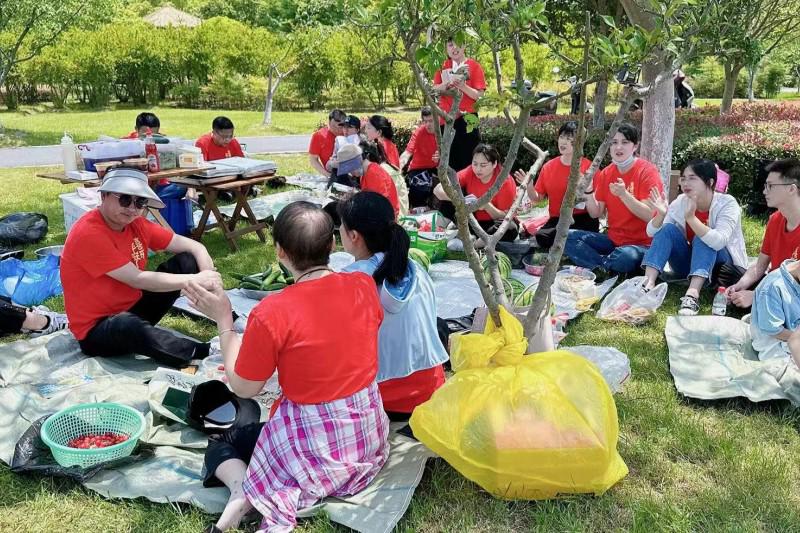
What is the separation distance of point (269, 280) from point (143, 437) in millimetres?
2105

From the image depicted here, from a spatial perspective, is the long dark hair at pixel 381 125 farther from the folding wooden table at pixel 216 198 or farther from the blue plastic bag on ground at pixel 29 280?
the blue plastic bag on ground at pixel 29 280

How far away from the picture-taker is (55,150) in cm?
1259

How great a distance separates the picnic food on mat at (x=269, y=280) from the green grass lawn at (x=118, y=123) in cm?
901

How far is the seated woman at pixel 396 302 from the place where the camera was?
115 inches

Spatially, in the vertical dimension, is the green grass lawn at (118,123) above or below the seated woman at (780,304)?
above

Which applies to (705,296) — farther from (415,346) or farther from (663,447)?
(415,346)

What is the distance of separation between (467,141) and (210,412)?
5.25 m

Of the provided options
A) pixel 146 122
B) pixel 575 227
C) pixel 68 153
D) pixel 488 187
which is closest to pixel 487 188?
pixel 488 187

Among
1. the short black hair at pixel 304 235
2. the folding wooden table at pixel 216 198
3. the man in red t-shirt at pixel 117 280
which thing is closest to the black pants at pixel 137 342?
the man in red t-shirt at pixel 117 280

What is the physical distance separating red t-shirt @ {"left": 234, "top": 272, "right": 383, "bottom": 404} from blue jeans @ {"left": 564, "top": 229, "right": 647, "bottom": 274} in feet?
10.8

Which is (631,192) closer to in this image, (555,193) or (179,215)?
(555,193)

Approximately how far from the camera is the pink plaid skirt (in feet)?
8.32

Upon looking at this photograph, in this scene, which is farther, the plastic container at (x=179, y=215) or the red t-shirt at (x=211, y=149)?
the red t-shirt at (x=211, y=149)

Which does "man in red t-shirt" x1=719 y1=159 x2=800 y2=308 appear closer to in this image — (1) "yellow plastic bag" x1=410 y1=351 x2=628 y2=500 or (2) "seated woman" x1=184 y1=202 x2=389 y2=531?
(1) "yellow plastic bag" x1=410 y1=351 x2=628 y2=500
